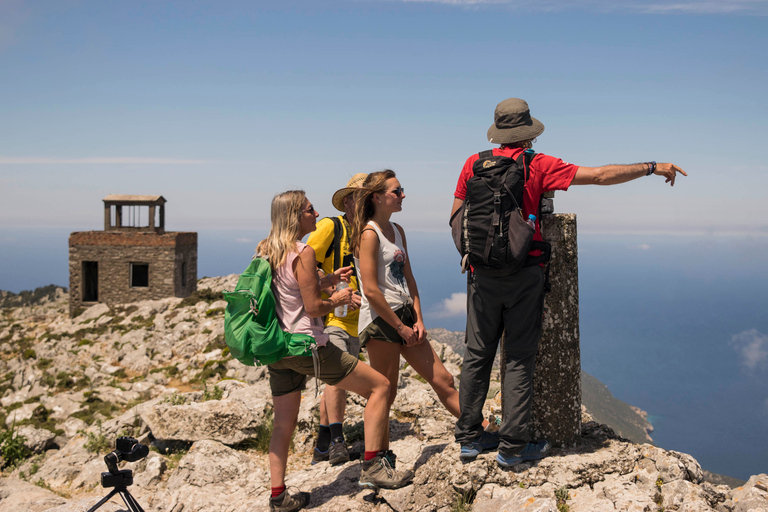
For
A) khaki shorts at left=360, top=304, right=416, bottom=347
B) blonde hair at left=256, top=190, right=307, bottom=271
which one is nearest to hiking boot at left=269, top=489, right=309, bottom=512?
khaki shorts at left=360, top=304, right=416, bottom=347

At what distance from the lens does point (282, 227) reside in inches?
164

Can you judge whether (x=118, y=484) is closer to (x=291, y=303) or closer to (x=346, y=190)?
(x=291, y=303)

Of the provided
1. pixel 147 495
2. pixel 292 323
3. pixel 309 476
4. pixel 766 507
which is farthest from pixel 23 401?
pixel 766 507

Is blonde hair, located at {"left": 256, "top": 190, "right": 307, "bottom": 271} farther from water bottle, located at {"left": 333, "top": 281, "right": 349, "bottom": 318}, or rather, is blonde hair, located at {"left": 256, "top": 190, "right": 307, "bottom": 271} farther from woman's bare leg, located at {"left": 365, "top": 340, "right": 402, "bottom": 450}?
woman's bare leg, located at {"left": 365, "top": 340, "right": 402, "bottom": 450}

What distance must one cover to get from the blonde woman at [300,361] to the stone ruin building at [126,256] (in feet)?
73.6

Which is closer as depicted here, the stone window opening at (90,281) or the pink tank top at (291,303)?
the pink tank top at (291,303)

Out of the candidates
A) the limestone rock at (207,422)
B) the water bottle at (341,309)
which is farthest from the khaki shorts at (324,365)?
the limestone rock at (207,422)

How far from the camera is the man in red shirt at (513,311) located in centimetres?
369

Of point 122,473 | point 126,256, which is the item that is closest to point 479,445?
point 122,473

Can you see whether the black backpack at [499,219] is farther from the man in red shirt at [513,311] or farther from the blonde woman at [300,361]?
the blonde woman at [300,361]

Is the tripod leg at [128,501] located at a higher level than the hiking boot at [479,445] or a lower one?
lower

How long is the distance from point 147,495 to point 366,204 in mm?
4289

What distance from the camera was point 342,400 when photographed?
521 centimetres

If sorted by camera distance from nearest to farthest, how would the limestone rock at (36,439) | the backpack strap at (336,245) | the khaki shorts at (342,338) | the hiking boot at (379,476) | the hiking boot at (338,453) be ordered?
the hiking boot at (379,476)
the khaki shorts at (342,338)
the backpack strap at (336,245)
the hiking boot at (338,453)
the limestone rock at (36,439)
